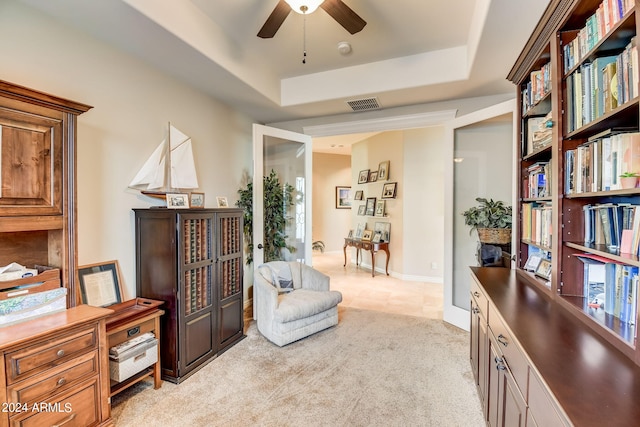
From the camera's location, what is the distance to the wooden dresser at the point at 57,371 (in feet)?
4.54

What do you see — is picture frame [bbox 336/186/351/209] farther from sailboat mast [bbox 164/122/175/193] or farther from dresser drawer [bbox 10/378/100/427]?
dresser drawer [bbox 10/378/100/427]

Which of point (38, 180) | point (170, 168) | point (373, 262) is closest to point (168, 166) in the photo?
point (170, 168)

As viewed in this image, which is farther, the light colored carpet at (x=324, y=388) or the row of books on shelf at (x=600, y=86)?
the light colored carpet at (x=324, y=388)

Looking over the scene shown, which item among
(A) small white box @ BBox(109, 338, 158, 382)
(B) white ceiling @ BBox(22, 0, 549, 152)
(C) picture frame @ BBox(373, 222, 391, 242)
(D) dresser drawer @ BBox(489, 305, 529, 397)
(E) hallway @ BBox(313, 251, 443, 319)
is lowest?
(E) hallway @ BBox(313, 251, 443, 319)

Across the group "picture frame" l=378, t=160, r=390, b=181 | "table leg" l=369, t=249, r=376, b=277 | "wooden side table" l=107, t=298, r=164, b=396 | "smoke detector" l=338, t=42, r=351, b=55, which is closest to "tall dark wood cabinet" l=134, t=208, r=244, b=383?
"wooden side table" l=107, t=298, r=164, b=396

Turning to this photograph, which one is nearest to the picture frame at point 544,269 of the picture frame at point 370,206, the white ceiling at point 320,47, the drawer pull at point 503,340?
the drawer pull at point 503,340

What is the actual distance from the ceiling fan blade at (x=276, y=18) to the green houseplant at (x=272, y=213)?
1881 millimetres

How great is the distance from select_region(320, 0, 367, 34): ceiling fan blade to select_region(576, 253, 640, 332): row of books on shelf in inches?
73.7

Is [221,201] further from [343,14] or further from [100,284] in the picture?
[343,14]

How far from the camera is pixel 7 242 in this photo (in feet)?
5.88

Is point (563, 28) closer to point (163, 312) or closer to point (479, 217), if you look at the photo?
point (479, 217)

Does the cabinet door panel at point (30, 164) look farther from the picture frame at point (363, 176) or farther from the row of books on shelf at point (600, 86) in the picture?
the picture frame at point (363, 176)

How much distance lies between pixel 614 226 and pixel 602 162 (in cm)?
29

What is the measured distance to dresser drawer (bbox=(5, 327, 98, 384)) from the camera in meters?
1.39
